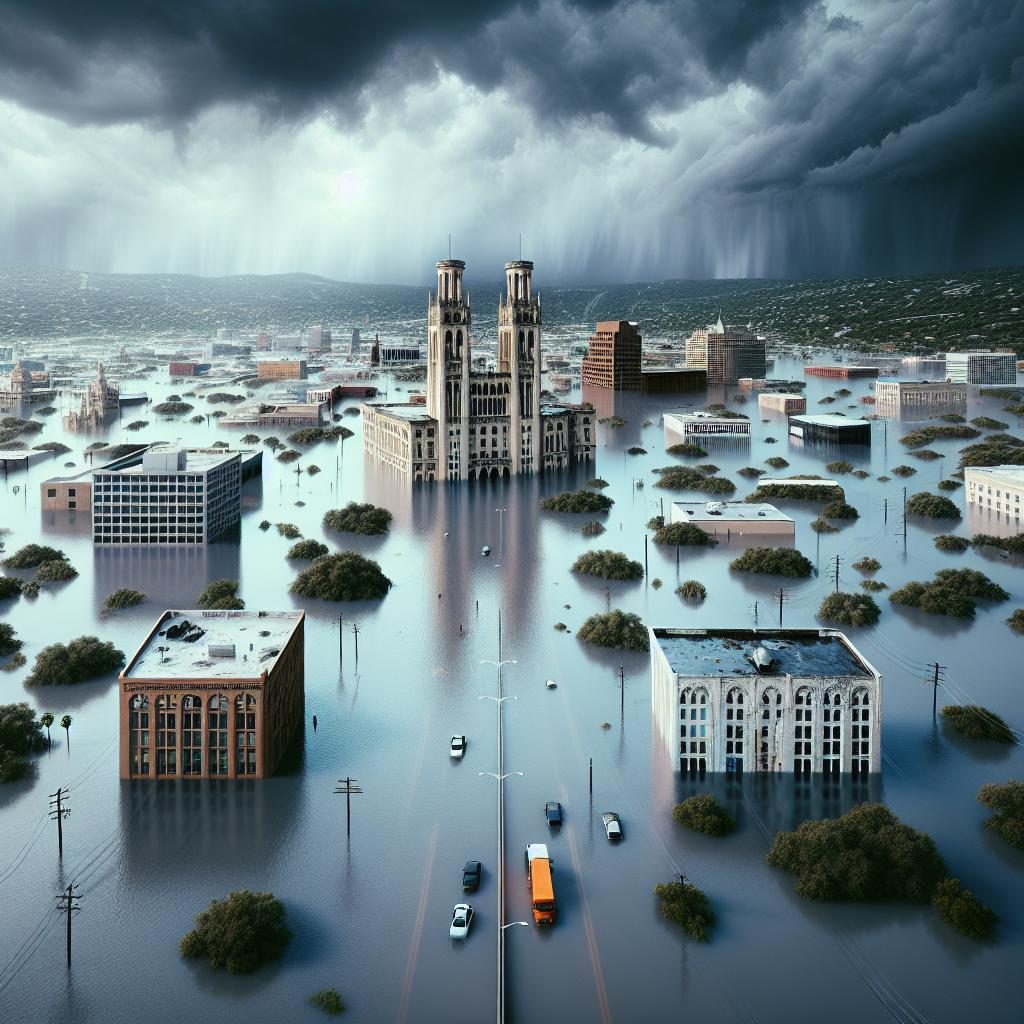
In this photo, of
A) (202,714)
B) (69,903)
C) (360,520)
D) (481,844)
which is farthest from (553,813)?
(360,520)

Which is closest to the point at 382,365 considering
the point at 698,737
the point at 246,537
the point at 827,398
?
the point at 827,398

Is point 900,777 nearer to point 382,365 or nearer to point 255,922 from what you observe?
point 255,922

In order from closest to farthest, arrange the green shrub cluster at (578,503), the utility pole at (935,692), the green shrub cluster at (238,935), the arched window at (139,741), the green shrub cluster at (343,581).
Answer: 1. the green shrub cluster at (238,935)
2. the arched window at (139,741)
3. the utility pole at (935,692)
4. the green shrub cluster at (343,581)
5. the green shrub cluster at (578,503)

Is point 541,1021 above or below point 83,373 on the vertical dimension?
Answer: below

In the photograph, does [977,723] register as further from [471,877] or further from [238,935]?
[238,935]

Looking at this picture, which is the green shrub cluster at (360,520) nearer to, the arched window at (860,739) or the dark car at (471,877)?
the arched window at (860,739)

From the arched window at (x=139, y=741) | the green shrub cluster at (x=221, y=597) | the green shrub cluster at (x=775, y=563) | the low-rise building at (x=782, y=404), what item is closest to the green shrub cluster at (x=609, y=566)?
the green shrub cluster at (x=775, y=563)
